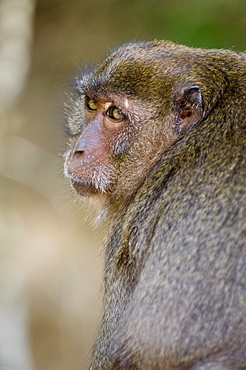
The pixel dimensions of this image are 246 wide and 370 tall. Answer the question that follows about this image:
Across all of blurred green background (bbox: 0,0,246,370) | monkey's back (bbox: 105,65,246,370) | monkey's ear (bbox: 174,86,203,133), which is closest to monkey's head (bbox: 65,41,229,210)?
monkey's ear (bbox: 174,86,203,133)

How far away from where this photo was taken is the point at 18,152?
11.3m

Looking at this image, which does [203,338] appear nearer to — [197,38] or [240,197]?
[240,197]

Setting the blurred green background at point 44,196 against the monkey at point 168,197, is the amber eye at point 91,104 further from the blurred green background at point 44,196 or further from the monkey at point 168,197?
the blurred green background at point 44,196

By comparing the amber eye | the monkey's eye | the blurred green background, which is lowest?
the blurred green background

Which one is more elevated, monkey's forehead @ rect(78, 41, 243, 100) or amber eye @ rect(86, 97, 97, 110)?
monkey's forehead @ rect(78, 41, 243, 100)

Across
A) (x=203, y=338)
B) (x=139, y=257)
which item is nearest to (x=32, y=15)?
(x=139, y=257)

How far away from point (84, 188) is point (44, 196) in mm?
6344

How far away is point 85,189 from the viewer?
16.6ft

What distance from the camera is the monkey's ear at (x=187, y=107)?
4340 millimetres

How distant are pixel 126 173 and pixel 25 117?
276 inches

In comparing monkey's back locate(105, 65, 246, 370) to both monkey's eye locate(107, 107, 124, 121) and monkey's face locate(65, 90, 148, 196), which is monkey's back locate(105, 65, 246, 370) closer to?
monkey's face locate(65, 90, 148, 196)

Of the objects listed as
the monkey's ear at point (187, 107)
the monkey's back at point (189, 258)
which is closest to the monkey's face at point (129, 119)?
the monkey's ear at point (187, 107)

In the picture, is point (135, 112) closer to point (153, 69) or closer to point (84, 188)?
point (153, 69)

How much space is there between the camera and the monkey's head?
14.7 feet
